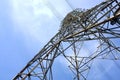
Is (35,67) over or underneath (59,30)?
underneath

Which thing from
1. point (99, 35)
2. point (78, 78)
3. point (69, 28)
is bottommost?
point (78, 78)

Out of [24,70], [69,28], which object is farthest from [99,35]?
[24,70]

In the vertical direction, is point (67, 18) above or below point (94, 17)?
above

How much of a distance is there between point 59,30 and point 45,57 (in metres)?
2.68

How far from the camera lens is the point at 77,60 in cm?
2075

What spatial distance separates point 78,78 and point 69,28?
3.36m

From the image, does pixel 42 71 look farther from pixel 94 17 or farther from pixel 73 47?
pixel 94 17

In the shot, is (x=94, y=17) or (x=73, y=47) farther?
(x=73, y=47)

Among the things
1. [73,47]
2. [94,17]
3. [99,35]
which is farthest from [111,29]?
[73,47]

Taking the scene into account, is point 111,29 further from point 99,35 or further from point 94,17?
point 99,35

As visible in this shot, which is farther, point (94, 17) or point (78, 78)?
point (78, 78)

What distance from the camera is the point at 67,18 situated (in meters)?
21.2

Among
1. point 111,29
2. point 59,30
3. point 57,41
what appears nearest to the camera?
point 111,29

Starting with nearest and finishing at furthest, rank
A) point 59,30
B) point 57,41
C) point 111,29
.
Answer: point 111,29, point 57,41, point 59,30
